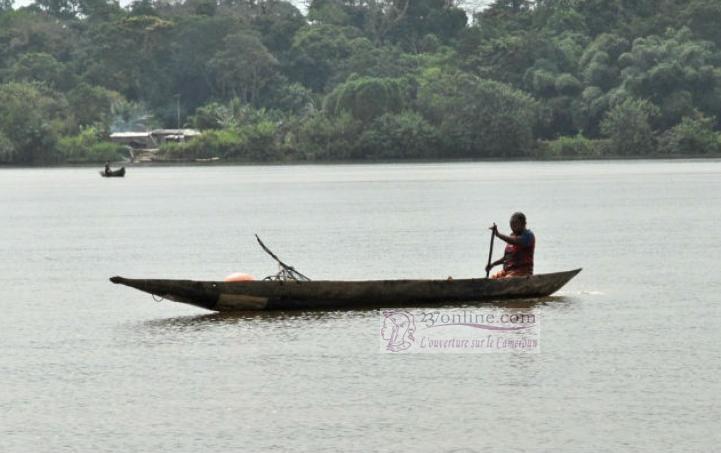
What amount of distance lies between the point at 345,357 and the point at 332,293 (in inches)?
134

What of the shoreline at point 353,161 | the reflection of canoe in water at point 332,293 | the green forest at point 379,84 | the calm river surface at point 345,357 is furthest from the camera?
the shoreline at point 353,161

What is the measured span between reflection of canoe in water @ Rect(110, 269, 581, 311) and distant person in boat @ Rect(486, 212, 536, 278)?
51cm

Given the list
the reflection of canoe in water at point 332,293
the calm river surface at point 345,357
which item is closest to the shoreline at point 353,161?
the calm river surface at point 345,357

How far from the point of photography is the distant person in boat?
1024 inches

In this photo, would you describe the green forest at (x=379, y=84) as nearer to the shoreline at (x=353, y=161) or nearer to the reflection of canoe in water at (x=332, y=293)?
the shoreline at (x=353, y=161)

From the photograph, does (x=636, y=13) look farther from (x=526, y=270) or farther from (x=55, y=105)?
(x=526, y=270)

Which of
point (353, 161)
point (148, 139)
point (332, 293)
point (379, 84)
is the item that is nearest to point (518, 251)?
point (332, 293)

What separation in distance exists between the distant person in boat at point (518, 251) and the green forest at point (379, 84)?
91245mm

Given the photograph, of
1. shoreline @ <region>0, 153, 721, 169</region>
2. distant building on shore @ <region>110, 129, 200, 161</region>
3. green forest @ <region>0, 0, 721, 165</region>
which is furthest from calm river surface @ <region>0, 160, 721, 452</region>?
distant building on shore @ <region>110, 129, 200, 161</region>

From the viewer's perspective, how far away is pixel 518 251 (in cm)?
2617

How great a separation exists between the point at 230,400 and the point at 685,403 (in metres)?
5.97

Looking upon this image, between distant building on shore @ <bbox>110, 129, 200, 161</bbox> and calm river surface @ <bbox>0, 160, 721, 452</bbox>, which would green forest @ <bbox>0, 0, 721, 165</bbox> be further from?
calm river surface @ <bbox>0, 160, 721, 452</bbox>

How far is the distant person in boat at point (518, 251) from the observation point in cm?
2600

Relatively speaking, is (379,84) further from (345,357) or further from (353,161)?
(345,357)
